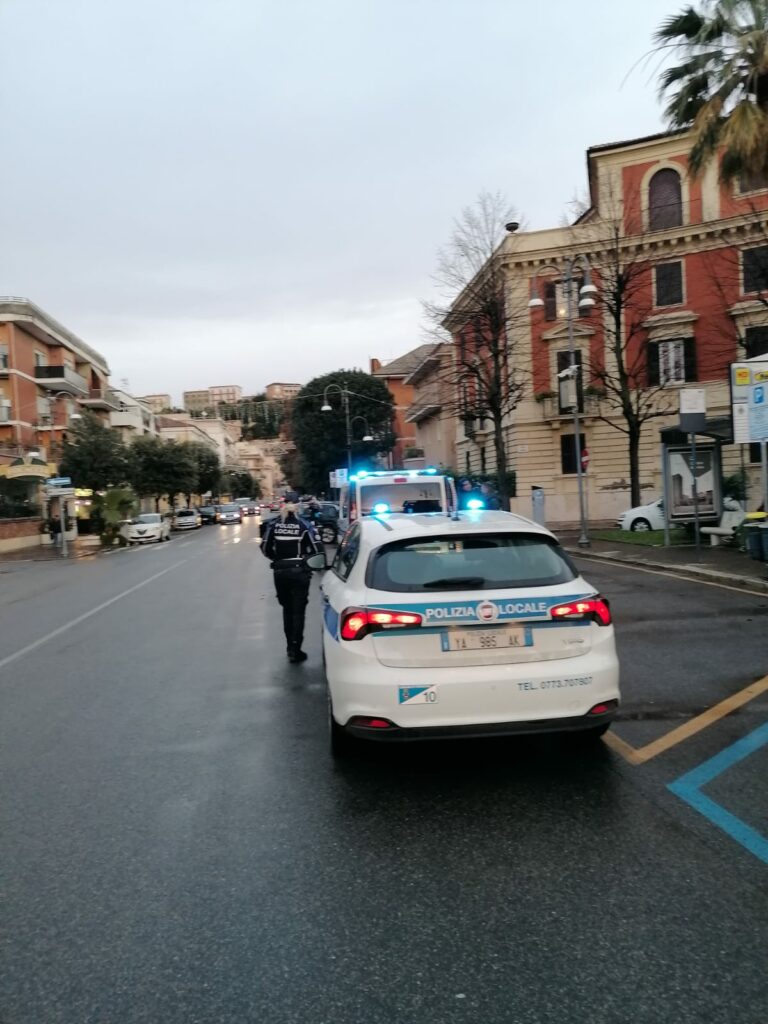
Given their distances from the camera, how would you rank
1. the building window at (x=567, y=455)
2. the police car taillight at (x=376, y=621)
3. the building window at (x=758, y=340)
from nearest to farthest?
1. the police car taillight at (x=376, y=621)
2. the building window at (x=758, y=340)
3. the building window at (x=567, y=455)

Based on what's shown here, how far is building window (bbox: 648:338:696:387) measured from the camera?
35.3m

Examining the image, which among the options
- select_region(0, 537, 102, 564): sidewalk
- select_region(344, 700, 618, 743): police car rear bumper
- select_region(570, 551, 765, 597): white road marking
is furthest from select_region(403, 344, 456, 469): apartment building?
select_region(344, 700, 618, 743): police car rear bumper

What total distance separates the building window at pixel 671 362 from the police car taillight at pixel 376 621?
108ft

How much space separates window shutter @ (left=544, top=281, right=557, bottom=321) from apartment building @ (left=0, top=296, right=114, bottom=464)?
28.9 m

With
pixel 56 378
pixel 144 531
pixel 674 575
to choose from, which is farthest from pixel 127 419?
pixel 674 575

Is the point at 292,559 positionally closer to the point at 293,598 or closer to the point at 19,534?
the point at 293,598

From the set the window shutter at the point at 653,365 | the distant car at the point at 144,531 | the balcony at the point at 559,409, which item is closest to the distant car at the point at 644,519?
the balcony at the point at 559,409

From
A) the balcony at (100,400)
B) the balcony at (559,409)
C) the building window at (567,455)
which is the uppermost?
the balcony at (100,400)

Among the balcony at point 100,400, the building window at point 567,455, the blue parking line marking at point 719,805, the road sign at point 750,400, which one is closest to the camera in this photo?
the blue parking line marking at point 719,805

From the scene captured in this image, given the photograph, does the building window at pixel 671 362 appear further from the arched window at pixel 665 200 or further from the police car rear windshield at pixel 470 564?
the police car rear windshield at pixel 470 564

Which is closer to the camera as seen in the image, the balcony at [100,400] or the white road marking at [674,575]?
the white road marking at [674,575]

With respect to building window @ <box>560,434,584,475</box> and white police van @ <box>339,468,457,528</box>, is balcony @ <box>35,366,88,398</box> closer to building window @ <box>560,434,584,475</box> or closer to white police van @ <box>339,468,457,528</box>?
building window @ <box>560,434,584,475</box>

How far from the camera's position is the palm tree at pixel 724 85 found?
14375 millimetres

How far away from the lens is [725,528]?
19.7m
